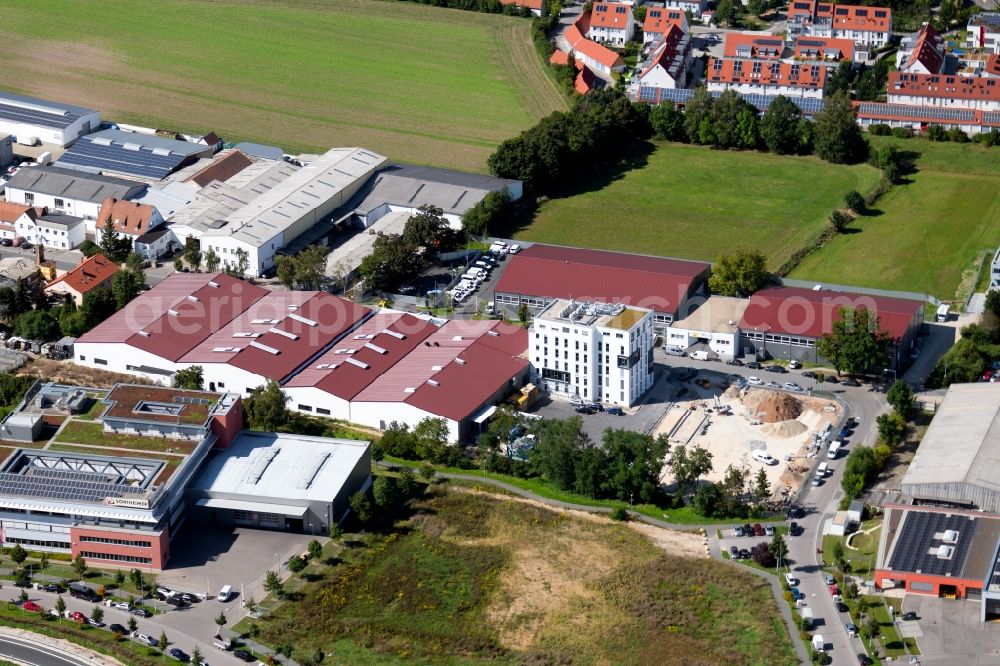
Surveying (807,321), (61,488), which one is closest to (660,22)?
(807,321)

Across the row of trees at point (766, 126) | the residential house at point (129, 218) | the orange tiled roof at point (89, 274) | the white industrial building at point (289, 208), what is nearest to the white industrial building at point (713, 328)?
the white industrial building at point (289, 208)

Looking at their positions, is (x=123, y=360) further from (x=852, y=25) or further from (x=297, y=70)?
(x=852, y=25)

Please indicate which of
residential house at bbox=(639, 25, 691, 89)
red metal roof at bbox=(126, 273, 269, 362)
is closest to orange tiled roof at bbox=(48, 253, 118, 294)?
red metal roof at bbox=(126, 273, 269, 362)

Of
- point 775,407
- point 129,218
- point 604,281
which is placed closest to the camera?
point 775,407

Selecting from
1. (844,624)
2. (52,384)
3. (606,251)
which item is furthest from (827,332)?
(52,384)

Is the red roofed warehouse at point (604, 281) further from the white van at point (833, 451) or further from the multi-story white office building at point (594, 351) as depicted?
the white van at point (833, 451)

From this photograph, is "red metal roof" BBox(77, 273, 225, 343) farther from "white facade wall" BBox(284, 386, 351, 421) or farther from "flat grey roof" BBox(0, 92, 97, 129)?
"flat grey roof" BBox(0, 92, 97, 129)
